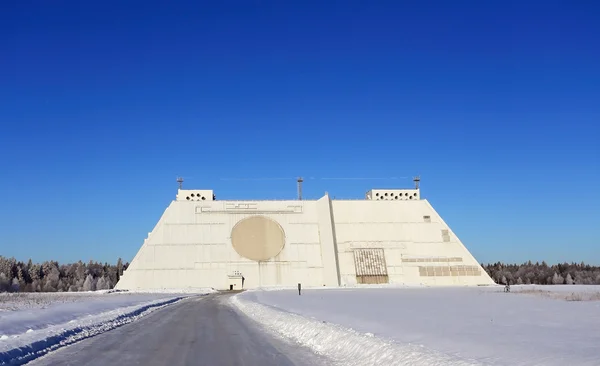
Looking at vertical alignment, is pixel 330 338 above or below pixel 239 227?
below

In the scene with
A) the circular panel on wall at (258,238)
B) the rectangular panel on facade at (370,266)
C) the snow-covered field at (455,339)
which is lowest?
the snow-covered field at (455,339)

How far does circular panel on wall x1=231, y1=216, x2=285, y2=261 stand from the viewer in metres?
101

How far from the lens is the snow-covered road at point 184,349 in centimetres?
1384

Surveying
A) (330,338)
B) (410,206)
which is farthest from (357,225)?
(330,338)

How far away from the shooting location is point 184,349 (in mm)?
16281

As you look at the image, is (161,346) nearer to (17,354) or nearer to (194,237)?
(17,354)

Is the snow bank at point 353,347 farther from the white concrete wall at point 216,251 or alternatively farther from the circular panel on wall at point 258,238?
the circular panel on wall at point 258,238

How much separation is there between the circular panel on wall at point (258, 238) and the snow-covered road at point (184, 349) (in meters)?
77.7

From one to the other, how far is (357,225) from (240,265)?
1018 inches

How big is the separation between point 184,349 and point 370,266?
86.0 metres

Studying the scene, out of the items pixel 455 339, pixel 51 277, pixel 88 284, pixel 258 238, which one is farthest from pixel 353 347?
pixel 51 277

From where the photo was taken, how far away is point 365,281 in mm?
98000

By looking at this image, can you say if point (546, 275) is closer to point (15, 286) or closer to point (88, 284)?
point (88, 284)

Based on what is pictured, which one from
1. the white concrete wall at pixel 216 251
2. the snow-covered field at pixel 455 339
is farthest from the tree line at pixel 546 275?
the snow-covered field at pixel 455 339
